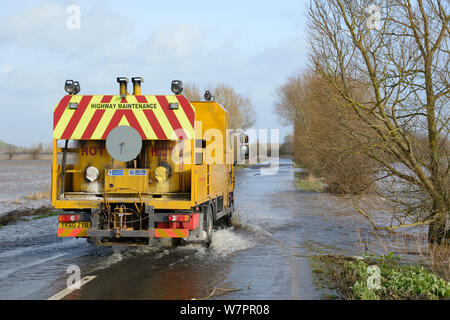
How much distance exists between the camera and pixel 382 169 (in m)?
10.5

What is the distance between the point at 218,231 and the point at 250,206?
6624mm

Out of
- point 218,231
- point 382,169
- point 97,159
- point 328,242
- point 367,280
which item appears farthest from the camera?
point 218,231

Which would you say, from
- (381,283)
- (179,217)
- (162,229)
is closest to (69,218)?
(162,229)

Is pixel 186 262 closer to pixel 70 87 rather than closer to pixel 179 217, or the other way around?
pixel 179 217

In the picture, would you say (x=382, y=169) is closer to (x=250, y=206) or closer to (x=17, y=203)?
(x=250, y=206)

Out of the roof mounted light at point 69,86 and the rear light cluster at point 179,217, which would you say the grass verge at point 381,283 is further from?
the roof mounted light at point 69,86

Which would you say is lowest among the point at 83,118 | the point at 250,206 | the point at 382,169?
the point at 250,206

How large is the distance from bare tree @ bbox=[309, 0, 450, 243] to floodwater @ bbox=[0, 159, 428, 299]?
1.58 m

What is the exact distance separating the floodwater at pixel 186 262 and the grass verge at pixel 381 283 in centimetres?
26

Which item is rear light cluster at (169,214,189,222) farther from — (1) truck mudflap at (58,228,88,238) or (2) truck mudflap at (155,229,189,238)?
(1) truck mudflap at (58,228,88,238)

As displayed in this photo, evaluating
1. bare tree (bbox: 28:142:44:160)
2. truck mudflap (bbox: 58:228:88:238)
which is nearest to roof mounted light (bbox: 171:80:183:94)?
truck mudflap (bbox: 58:228:88:238)

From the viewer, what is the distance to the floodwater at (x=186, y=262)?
6863 millimetres

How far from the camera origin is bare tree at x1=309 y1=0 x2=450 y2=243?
31.1 feet
